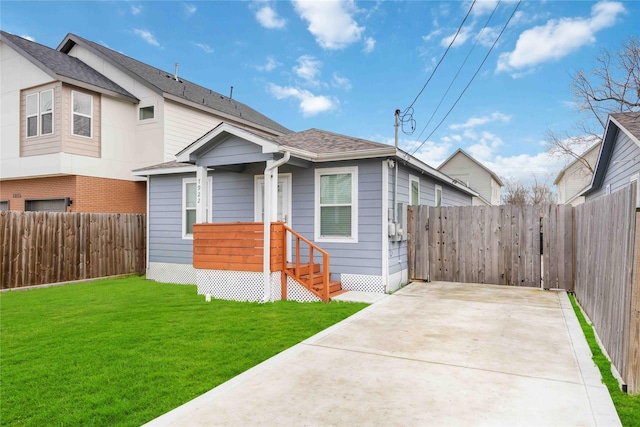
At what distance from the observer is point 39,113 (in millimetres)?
12367

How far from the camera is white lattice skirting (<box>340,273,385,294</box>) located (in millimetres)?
8016

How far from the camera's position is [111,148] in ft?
42.7

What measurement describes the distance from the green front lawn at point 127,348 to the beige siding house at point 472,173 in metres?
25.3

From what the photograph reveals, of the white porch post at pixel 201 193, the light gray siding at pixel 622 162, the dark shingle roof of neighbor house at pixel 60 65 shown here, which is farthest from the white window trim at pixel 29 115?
the light gray siding at pixel 622 162

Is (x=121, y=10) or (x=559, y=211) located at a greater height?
(x=121, y=10)

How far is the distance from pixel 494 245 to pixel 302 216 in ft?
14.5

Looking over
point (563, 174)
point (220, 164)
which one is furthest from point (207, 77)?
point (563, 174)

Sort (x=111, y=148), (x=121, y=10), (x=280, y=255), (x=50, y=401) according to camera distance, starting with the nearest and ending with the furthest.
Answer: (x=50, y=401)
(x=280, y=255)
(x=111, y=148)
(x=121, y=10)

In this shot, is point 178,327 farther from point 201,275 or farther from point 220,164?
point 220,164

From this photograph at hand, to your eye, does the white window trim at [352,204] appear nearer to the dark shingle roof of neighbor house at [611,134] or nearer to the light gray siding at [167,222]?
the light gray siding at [167,222]

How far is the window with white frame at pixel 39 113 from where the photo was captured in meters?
12.1

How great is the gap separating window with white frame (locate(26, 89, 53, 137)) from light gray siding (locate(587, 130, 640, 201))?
15520 millimetres

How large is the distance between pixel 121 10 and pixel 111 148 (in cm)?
533

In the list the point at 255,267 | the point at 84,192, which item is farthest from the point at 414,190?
the point at 84,192
